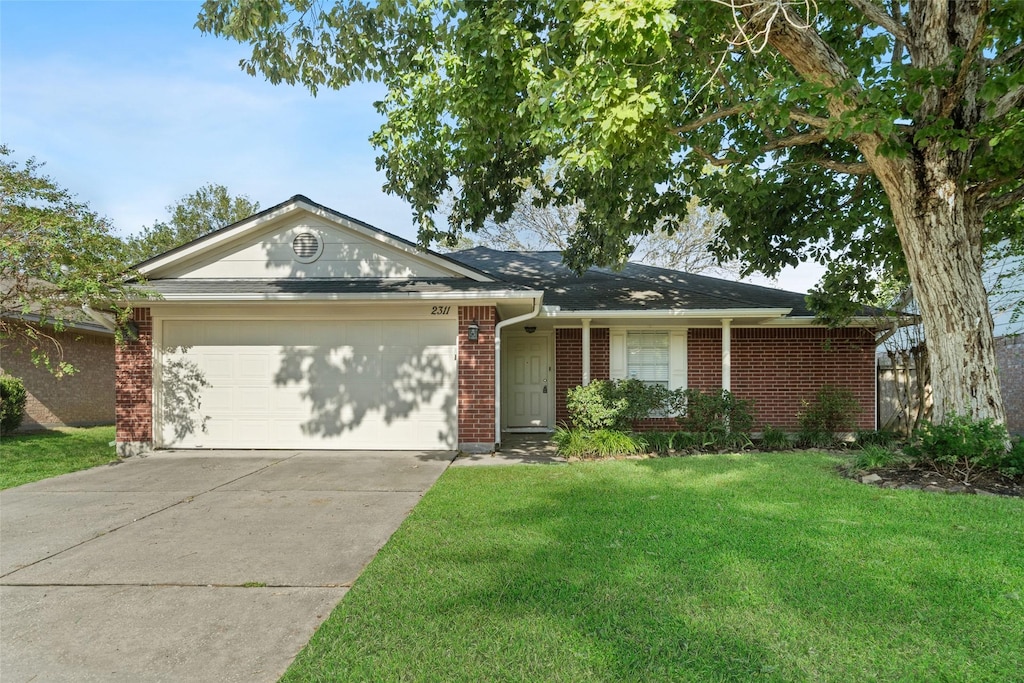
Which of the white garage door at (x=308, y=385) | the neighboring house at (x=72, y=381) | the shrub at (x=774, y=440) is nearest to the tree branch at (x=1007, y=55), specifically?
the shrub at (x=774, y=440)

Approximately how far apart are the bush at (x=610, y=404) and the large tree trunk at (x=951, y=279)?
169 inches

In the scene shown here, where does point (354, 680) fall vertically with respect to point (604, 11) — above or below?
below

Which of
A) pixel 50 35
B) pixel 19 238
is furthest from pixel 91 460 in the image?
pixel 50 35

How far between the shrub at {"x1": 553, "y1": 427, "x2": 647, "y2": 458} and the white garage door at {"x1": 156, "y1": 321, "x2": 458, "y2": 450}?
71.6 inches

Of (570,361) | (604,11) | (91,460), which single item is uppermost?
(604,11)

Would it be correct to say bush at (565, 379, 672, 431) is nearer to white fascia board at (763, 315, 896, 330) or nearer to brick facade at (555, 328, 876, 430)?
brick facade at (555, 328, 876, 430)

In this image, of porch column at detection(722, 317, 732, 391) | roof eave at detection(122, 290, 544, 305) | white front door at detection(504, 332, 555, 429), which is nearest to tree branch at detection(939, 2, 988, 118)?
porch column at detection(722, 317, 732, 391)

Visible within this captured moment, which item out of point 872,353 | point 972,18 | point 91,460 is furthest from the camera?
point 872,353

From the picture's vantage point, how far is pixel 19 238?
774cm

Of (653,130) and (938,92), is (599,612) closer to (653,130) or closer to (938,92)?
(653,130)

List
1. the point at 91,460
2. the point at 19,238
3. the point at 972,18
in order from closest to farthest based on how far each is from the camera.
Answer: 1. the point at 972,18
2. the point at 19,238
3. the point at 91,460

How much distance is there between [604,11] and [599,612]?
196 inches

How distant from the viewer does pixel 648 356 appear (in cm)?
1171

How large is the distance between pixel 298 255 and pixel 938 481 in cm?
958
